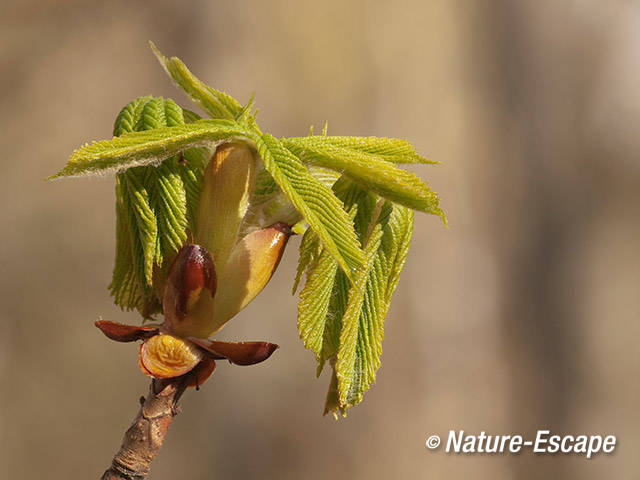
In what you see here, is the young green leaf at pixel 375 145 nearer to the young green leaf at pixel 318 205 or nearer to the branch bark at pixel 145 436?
the young green leaf at pixel 318 205

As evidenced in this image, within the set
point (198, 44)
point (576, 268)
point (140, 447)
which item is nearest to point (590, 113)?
point (576, 268)

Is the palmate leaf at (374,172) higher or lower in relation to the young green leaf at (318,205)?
higher

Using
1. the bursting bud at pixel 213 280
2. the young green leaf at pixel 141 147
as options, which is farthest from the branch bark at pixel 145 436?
the young green leaf at pixel 141 147

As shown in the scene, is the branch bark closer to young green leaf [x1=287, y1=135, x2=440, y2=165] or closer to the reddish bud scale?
the reddish bud scale

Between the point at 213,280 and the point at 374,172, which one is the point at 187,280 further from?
the point at 374,172

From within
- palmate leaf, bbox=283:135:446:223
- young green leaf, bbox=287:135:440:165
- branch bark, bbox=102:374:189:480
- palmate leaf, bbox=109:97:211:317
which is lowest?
branch bark, bbox=102:374:189:480

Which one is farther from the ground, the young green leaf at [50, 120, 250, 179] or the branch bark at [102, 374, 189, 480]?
the young green leaf at [50, 120, 250, 179]

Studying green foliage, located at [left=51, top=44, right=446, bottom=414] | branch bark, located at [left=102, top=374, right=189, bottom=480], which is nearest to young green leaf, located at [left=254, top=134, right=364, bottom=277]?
green foliage, located at [left=51, top=44, right=446, bottom=414]

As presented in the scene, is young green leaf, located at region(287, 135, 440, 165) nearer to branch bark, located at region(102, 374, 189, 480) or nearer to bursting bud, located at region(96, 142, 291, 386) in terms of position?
bursting bud, located at region(96, 142, 291, 386)

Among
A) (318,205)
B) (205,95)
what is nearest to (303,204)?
(318,205)
